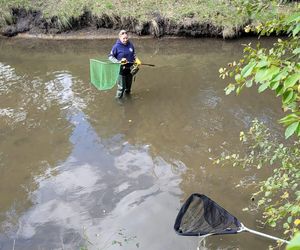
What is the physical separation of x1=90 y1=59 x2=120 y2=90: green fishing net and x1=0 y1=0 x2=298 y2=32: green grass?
6.35 metres

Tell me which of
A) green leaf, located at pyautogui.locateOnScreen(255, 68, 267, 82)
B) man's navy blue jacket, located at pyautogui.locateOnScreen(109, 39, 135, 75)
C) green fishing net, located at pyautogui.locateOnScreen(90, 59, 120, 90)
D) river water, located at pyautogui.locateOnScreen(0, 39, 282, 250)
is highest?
green leaf, located at pyautogui.locateOnScreen(255, 68, 267, 82)

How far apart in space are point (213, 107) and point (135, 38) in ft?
22.8

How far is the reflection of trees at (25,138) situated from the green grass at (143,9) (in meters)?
5.48

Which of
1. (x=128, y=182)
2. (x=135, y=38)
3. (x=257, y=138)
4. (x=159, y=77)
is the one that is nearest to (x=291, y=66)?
(x=257, y=138)

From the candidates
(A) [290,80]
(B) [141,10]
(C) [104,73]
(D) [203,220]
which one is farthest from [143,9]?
(A) [290,80]

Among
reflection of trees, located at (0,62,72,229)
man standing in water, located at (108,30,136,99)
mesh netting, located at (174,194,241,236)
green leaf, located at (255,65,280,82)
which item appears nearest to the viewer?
green leaf, located at (255,65,280,82)

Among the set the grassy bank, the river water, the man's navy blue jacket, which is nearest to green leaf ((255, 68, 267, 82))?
the river water

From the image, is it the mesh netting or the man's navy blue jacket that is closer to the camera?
the mesh netting

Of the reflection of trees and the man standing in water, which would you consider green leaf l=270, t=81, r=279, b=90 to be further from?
the man standing in water

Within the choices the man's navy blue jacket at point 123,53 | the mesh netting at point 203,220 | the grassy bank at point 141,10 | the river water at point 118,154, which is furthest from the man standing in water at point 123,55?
the grassy bank at point 141,10

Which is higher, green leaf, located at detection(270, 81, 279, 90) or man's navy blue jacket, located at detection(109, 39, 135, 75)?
green leaf, located at detection(270, 81, 279, 90)

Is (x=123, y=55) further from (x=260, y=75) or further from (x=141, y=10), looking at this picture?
(x=260, y=75)

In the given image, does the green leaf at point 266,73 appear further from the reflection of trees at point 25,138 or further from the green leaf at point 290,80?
the reflection of trees at point 25,138

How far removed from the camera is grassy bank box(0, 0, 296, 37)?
1491 cm
